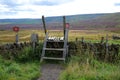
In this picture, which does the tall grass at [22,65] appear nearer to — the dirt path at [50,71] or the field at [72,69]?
the field at [72,69]

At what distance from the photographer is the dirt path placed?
43.5 ft

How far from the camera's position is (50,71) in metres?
14.9

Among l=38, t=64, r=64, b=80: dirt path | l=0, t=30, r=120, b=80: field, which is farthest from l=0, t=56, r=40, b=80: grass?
l=38, t=64, r=64, b=80: dirt path

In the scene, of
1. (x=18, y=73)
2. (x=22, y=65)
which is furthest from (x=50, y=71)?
(x=18, y=73)

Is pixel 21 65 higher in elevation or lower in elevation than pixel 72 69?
lower

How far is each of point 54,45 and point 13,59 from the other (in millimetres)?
2605

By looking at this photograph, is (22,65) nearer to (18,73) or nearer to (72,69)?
(18,73)

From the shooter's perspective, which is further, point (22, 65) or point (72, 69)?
point (22, 65)

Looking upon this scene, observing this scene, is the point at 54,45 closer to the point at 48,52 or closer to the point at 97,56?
the point at 48,52

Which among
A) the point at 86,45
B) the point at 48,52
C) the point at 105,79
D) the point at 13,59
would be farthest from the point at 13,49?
the point at 105,79

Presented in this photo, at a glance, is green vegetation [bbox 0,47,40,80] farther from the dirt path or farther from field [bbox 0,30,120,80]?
the dirt path

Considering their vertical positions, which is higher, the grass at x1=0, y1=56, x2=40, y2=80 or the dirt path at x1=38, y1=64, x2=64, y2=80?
the grass at x1=0, y1=56, x2=40, y2=80

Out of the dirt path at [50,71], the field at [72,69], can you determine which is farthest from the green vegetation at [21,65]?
the dirt path at [50,71]

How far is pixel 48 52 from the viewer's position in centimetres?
1836
